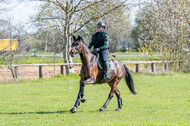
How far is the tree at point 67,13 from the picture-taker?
2170 centimetres

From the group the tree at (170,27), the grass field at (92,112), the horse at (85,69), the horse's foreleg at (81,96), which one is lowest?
the grass field at (92,112)

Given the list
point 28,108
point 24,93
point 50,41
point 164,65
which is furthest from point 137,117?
point 164,65

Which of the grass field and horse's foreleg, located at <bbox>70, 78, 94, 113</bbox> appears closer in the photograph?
the grass field

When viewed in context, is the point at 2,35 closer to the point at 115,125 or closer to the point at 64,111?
the point at 64,111

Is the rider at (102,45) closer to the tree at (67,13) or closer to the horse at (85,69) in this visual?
the horse at (85,69)

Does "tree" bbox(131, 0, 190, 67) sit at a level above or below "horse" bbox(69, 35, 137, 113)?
above

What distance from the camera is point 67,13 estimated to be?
21.8m

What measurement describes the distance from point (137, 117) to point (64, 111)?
236 cm

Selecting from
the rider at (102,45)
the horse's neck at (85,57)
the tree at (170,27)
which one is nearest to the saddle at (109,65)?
the rider at (102,45)

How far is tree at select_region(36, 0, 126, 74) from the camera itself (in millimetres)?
21703

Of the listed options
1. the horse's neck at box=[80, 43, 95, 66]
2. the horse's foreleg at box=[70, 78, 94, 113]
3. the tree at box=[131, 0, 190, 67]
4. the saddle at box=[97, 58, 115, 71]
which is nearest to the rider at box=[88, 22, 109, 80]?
the saddle at box=[97, 58, 115, 71]

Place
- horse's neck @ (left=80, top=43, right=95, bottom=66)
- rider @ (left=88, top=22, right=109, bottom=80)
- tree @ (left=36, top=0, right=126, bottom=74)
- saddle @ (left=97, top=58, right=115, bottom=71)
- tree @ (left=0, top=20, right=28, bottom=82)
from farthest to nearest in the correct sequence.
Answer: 1. tree @ (left=36, top=0, right=126, bottom=74)
2. tree @ (left=0, top=20, right=28, bottom=82)
3. saddle @ (left=97, top=58, right=115, bottom=71)
4. rider @ (left=88, top=22, right=109, bottom=80)
5. horse's neck @ (left=80, top=43, right=95, bottom=66)

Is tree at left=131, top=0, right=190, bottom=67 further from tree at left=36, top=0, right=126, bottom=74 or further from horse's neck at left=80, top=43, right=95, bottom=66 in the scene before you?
horse's neck at left=80, top=43, right=95, bottom=66

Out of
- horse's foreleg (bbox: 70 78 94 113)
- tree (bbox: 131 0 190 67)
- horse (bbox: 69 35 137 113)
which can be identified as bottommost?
horse's foreleg (bbox: 70 78 94 113)
